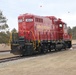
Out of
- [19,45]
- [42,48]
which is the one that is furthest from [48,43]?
[19,45]

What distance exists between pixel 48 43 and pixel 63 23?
6.34 metres

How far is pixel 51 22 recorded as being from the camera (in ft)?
102

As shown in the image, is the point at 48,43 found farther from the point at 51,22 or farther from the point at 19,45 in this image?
the point at 19,45

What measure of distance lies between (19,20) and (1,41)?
3101 cm

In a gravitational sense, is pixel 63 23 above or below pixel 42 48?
above

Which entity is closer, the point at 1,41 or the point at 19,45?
the point at 19,45

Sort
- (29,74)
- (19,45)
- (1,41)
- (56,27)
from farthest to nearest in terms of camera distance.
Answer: (1,41) < (56,27) < (19,45) < (29,74)

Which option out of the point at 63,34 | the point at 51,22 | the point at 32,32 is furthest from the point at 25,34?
the point at 63,34

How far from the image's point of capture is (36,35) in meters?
26.7

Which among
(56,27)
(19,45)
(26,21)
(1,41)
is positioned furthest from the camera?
(1,41)

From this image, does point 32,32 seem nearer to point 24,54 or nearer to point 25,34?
point 25,34

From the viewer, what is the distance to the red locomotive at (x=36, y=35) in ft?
80.8

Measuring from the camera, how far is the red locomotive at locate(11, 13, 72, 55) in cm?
2464

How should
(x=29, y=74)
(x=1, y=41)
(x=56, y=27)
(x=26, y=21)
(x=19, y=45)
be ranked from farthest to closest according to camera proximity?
1. (x=1, y=41)
2. (x=56, y=27)
3. (x=26, y=21)
4. (x=19, y=45)
5. (x=29, y=74)
